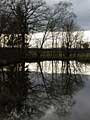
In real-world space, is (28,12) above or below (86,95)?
above

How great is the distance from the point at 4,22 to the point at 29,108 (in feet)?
127

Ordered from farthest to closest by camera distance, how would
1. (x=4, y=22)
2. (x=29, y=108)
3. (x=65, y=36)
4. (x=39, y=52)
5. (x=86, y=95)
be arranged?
1. (x=65, y=36)
2. (x=39, y=52)
3. (x=4, y=22)
4. (x=86, y=95)
5. (x=29, y=108)

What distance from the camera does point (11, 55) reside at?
52.9m

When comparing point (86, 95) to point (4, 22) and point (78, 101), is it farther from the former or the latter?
point (4, 22)

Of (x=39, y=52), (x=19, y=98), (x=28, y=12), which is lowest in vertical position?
(x=39, y=52)

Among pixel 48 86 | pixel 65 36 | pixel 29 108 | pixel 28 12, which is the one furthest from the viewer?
pixel 65 36

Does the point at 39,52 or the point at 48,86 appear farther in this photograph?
the point at 39,52

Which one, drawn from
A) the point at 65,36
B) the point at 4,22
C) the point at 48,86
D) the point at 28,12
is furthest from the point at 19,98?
the point at 65,36

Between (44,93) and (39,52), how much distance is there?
4709cm

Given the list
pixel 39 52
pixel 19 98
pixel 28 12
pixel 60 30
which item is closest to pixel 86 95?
pixel 19 98

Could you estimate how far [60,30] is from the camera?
69.8m

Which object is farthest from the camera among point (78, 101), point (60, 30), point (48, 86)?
point (60, 30)

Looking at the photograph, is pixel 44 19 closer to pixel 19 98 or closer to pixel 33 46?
pixel 33 46

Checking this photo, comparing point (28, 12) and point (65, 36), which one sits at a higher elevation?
point (28, 12)
